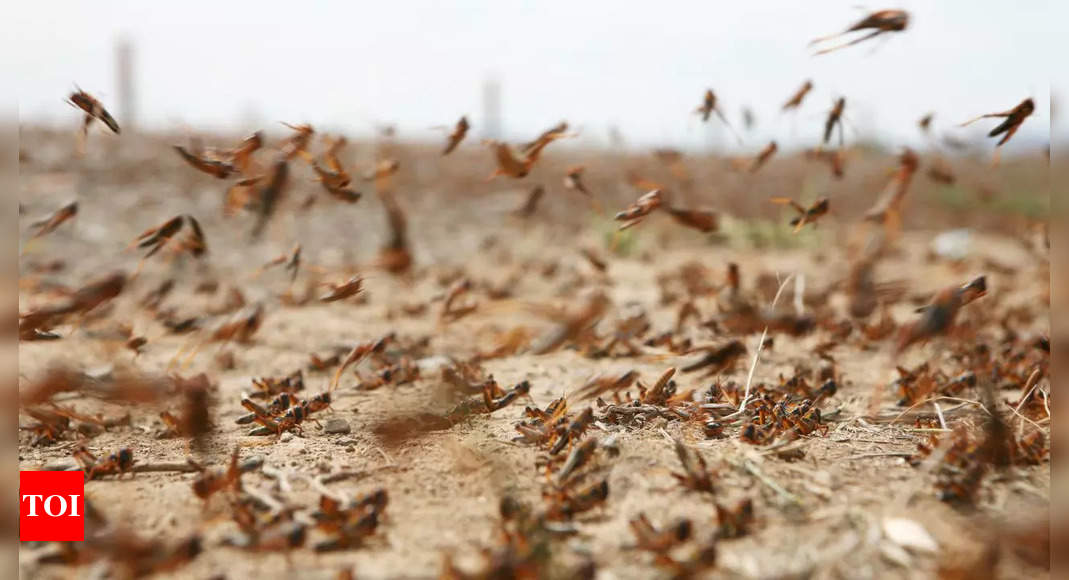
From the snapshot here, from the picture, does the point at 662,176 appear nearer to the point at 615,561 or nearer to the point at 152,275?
the point at 152,275

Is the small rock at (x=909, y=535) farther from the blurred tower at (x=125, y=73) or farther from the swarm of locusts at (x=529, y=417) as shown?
the blurred tower at (x=125, y=73)

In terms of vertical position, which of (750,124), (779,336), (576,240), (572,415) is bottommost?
(576,240)

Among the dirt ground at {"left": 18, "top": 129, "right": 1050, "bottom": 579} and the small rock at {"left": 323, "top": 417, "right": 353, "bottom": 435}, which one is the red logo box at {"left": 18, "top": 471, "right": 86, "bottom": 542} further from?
the small rock at {"left": 323, "top": 417, "right": 353, "bottom": 435}

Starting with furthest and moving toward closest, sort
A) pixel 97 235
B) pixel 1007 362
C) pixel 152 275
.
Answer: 1. pixel 97 235
2. pixel 152 275
3. pixel 1007 362

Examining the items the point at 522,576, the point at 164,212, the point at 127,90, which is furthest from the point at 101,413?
the point at 127,90

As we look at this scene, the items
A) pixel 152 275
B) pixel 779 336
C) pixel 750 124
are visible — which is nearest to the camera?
pixel 750 124

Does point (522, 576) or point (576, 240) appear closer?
point (522, 576)

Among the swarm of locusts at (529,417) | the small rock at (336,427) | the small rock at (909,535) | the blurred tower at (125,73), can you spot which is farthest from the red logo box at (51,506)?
the blurred tower at (125,73)
